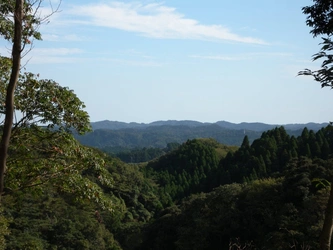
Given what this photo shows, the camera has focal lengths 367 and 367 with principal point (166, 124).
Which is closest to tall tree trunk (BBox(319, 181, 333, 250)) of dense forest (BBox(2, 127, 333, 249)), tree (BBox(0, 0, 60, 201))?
tree (BBox(0, 0, 60, 201))

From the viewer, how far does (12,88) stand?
5.42m

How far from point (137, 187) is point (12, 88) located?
53048 millimetres

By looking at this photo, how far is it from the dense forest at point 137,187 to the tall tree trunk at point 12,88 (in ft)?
0.05

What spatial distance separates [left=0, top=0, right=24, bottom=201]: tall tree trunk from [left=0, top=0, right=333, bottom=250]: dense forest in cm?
1

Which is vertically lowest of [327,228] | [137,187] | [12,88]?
[137,187]

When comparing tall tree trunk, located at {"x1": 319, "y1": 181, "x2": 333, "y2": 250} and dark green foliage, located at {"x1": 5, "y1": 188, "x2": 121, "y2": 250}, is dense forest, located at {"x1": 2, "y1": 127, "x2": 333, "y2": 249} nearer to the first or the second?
dark green foliage, located at {"x1": 5, "y1": 188, "x2": 121, "y2": 250}

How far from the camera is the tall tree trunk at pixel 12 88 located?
531cm

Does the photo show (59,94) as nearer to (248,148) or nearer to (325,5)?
(325,5)

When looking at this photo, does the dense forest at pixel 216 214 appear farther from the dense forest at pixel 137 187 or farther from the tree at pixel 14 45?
the tree at pixel 14 45

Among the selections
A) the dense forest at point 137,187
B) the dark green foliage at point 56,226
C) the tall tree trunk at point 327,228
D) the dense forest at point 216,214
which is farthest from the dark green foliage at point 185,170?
the tall tree trunk at point 327,228

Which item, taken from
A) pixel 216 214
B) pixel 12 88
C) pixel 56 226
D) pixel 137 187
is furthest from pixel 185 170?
pixel 12 88

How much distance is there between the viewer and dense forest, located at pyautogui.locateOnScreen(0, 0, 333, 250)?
593cm

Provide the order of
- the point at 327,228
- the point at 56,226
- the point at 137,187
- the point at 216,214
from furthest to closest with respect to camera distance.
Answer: the point at 137,187
the point at 56,226
the point at 216,214
the point at 327,228

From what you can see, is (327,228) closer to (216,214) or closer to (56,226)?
(216,214)
